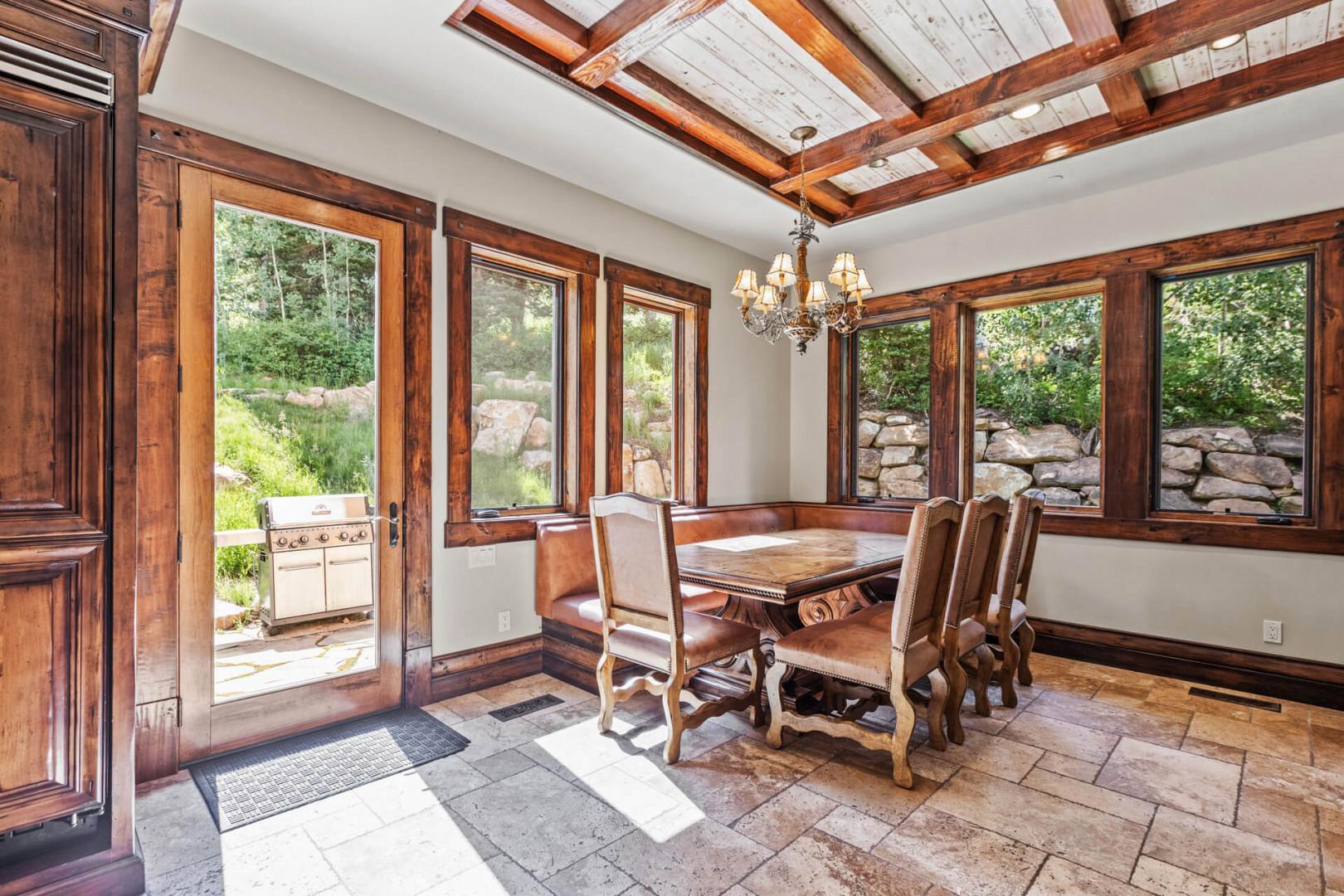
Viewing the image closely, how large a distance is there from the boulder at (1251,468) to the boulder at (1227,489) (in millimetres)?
27

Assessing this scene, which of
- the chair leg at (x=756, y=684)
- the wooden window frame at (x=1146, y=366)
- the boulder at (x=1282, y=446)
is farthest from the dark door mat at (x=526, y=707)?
the boulder at (x=1282, y=446)

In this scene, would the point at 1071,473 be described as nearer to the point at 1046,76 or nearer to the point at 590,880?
the point at 1046,76

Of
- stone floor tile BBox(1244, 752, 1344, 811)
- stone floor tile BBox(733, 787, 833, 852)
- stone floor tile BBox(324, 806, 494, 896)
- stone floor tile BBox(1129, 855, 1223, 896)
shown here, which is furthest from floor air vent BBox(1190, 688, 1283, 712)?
stone floor tile BBox(324, 806, 494, 896)

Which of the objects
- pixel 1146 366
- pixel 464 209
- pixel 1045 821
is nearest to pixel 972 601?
pixel 1045 821

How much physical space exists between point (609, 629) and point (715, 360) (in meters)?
2.57

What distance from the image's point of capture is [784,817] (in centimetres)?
206

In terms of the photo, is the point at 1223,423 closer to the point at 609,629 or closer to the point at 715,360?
the point at 715,360

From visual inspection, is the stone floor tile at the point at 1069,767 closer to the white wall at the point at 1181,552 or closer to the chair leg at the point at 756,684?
the chair leg at the point at 756,684

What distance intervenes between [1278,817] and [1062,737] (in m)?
0.70

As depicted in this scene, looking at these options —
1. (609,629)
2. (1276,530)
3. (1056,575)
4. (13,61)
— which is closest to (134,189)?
(13,61)

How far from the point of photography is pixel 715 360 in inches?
186

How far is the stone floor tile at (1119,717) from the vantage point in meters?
2.75

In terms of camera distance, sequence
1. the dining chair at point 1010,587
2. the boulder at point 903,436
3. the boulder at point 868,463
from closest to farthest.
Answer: the dining chair at point 1010,587 < the boulder at point 903,436 < the boulder at point 868,463

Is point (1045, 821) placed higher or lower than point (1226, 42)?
lower
